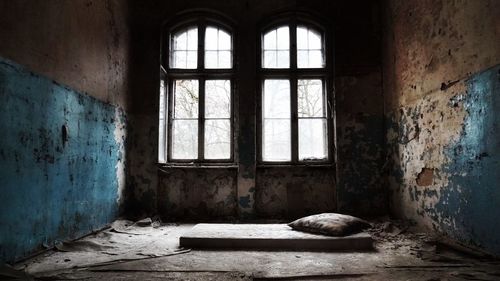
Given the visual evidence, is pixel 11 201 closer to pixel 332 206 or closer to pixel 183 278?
pixel 183 278

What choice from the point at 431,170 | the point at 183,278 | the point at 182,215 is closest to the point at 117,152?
the point at 182,215

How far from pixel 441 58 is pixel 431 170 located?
124cm

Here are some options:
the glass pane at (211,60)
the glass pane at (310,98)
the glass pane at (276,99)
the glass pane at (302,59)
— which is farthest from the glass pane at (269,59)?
the glass pane at (211,60)

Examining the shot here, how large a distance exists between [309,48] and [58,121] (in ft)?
12.7

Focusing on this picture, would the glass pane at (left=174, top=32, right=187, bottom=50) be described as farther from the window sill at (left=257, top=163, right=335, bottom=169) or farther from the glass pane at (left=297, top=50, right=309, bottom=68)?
the window sill at (left=257, top=163, right=335, bottom=169)

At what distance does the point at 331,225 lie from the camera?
12.0ft

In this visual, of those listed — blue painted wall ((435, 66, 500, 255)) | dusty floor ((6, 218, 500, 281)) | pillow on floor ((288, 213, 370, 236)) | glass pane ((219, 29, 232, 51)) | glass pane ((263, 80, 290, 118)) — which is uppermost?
glass pane ((219, 29, 232, 51))

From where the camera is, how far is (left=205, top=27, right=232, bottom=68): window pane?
564 centimetres

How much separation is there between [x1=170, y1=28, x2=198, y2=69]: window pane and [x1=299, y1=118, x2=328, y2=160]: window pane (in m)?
2.06

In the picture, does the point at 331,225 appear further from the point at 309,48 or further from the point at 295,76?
the point at 309,48

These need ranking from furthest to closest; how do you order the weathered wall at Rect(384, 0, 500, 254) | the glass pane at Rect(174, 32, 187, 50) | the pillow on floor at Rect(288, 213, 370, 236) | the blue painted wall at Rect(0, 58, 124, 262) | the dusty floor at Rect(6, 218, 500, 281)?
the glass pane at Rect(174, 32, 187, 50)
the pillow on floor at Rect(288, 213, 370, 236)
the weathered wall at Rect(384, 0, 500, 254)
the blue painted wall at Rect(0, 58, 124, 262)
the dusty floor at Rect(6, 218, 500, 281)

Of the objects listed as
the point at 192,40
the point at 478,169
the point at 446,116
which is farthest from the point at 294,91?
the point at 478,169

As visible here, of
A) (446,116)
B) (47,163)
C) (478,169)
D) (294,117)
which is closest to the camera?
(478,169)

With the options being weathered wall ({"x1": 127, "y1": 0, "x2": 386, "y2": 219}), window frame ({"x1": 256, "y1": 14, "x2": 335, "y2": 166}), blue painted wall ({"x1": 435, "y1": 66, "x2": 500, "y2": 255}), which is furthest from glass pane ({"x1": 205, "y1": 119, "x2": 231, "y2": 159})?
blue painted wall ({"x1": 435, "y1": 66, "x2": 500, "y2": 255})
